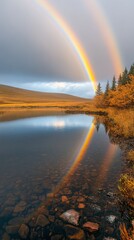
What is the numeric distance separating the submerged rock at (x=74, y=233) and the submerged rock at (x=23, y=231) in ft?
4.65

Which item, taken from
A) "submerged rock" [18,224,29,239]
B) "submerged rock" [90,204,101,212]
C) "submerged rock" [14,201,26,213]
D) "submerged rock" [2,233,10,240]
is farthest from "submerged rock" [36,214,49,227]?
"submerged rock" [90,204,101,212]

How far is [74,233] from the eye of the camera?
6.91 meters

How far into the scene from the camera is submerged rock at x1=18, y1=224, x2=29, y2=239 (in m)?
6.82

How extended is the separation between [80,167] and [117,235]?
7.15m

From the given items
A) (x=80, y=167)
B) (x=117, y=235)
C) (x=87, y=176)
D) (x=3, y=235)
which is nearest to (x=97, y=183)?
(x=87, y=176)

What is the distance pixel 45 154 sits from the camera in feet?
58.1

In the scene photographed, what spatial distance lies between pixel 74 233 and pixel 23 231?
6.09 feet

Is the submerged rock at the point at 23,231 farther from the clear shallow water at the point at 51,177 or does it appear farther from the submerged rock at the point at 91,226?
the submerged rock at the point at 91,226

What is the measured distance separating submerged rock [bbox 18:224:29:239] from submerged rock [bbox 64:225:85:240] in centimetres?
142

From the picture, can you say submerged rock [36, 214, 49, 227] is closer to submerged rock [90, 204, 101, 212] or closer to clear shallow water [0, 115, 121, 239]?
clear shallow water [0, 115, 121, 239]

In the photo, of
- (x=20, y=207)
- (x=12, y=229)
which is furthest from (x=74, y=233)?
(x=20, y=207)

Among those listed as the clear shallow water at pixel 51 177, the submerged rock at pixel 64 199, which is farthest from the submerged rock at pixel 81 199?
the submerged rock at pixel 64 199

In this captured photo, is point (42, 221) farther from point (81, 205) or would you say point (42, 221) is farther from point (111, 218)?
point (111, 218)

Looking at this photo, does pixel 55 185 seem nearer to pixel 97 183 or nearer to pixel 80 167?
pixel 97 183
